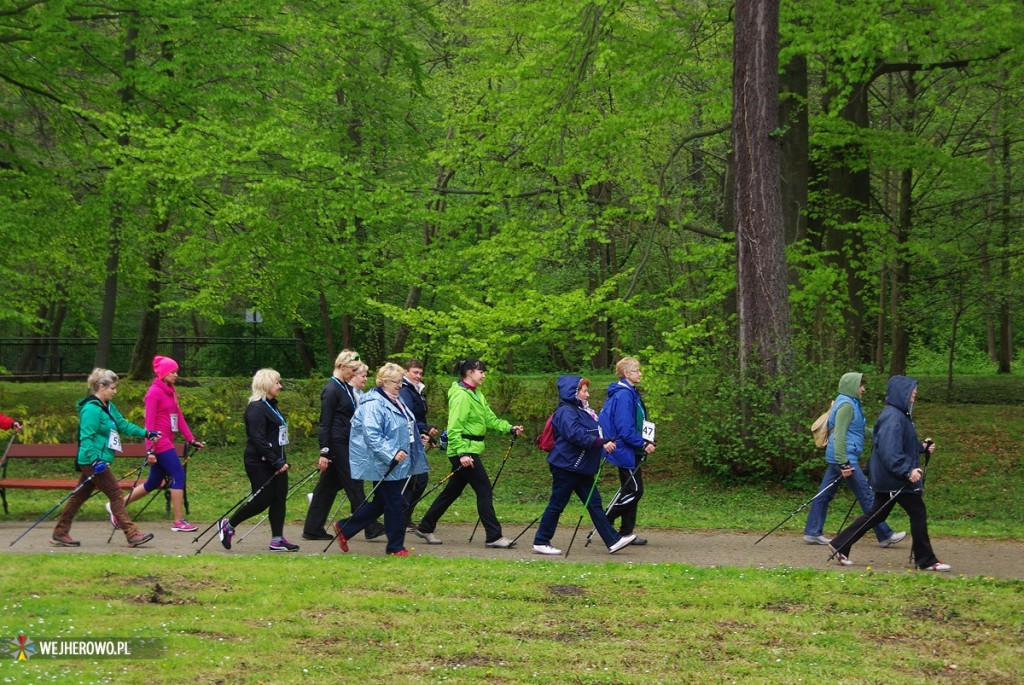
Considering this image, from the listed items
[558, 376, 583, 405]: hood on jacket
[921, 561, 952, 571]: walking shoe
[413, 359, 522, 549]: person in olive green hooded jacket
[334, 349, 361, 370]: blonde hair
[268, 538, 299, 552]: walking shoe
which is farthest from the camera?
[334, 349, 361, 370]: blonde hair

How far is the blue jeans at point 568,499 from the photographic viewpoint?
10930 millimetres

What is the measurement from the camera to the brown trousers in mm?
11094

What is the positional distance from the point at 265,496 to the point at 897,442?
220 inches

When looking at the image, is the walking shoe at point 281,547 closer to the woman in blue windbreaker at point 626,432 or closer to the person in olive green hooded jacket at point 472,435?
the person in olive green hooded jacket at point 472,435

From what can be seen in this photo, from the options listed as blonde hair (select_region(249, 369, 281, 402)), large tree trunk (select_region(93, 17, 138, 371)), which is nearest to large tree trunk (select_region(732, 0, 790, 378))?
blonde hair (select_region(249, 369, 281, 402))

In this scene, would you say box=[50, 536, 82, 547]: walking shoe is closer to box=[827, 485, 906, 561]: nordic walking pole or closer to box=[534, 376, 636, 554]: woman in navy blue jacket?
box=[534, 376, 636, 554]: woman in navy blue jacket

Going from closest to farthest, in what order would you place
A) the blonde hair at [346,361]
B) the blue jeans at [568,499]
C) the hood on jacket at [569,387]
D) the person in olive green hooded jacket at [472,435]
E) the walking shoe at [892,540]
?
the hood on jacket at [569,387] → the blue jeans at [568,499] → the person in olive green hooded jacket at [472,435] → the blonde hair at [346,361] → the walking shoe at [892,540]

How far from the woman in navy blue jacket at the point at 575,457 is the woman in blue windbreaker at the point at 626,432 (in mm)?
262

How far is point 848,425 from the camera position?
11.3 m

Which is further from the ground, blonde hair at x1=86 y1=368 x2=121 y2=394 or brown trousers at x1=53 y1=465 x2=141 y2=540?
blonde hair at x1=86 y1=368 x2=121 y2=394

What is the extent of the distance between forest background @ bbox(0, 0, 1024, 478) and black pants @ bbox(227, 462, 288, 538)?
664 cm

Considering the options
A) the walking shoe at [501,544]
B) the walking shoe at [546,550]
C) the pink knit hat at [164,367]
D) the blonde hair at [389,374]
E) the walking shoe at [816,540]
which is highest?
the blonde hair at [389,374]

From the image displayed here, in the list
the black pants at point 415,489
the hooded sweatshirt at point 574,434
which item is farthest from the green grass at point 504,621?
the black pants at point 415,489

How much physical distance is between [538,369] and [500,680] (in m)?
32.3
